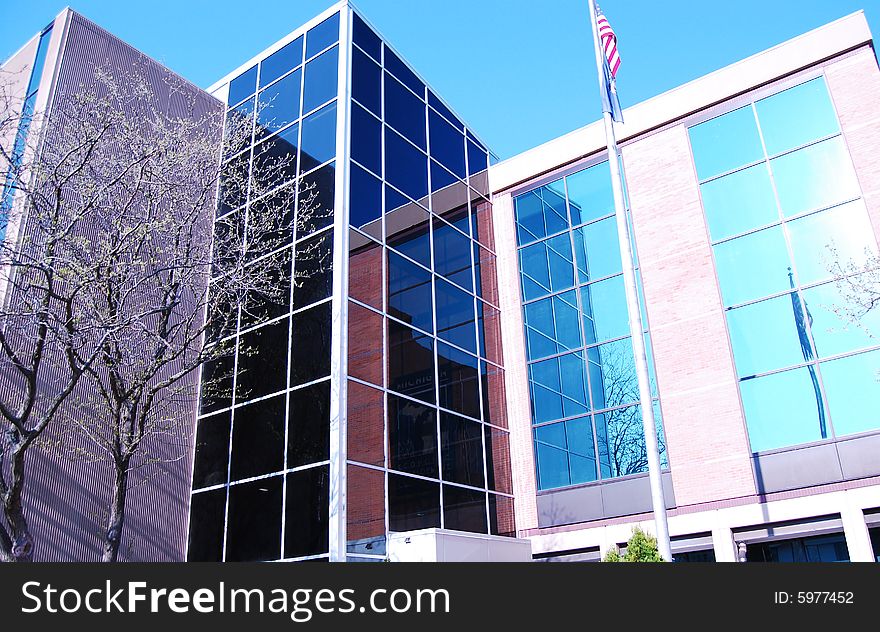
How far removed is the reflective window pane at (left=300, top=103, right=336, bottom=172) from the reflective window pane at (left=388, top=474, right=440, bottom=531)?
754 centimetres

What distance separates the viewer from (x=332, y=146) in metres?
17.9

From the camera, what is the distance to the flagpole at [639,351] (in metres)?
12.4

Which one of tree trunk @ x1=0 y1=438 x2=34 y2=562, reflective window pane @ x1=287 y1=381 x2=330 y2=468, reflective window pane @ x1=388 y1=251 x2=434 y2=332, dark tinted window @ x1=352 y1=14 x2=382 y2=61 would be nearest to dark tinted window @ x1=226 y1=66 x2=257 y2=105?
dark tinted window @ x1=352 y1=14 x2=382 y2=61

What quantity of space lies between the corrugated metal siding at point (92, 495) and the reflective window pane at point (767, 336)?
12927mm

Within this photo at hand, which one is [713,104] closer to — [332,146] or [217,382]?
[332,146]

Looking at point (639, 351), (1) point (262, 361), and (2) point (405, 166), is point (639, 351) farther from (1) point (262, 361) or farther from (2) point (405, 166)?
(2) point (405, 166)

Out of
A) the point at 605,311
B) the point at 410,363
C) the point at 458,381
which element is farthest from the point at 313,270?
the point at 605,311

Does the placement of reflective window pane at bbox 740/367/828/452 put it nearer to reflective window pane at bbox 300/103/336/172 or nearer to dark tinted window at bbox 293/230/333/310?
dark tinted window at bbox 293/230/333/310

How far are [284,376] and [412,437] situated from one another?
302 centimetres

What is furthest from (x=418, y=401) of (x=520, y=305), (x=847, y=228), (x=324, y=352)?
(x=847, y=228)

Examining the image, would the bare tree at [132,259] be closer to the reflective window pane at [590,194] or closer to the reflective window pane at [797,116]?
the reflective window pane at [590,194]

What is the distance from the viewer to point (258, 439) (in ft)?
53.6

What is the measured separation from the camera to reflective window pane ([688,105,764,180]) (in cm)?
1989

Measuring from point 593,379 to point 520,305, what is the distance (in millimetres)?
3163
